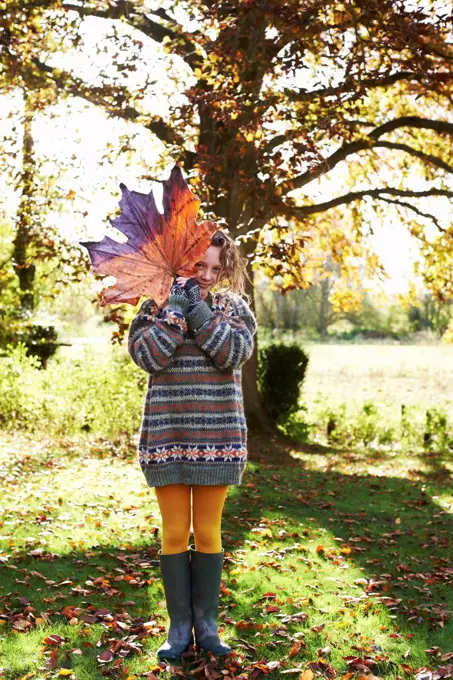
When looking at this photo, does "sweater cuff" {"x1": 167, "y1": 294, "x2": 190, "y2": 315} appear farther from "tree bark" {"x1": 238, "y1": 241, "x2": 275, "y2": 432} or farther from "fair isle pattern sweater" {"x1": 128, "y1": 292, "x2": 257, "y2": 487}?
"tree bark" {"x1": 238, "y1": 241, "x2": 275, "y2": 432}

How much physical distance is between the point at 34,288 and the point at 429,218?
784cm

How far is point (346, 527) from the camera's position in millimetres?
6129

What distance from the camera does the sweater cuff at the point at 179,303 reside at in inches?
118

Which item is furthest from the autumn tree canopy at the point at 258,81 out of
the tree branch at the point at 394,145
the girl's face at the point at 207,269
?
the girl's face at the point at 207,269

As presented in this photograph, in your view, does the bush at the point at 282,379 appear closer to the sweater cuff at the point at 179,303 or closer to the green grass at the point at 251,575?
the green grass at the point at 251,575

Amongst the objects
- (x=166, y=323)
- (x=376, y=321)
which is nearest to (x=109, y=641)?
(x=166, y=323)

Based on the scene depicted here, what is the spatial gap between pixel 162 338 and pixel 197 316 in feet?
0.59

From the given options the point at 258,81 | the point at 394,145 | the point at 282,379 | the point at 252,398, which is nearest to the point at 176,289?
the point at 258,81

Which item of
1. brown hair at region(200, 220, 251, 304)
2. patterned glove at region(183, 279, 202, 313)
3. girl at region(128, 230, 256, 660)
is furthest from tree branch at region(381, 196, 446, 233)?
patterned glove at region(183, 279, 202, 313)

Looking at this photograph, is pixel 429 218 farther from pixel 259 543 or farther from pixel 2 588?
pixel 2 588

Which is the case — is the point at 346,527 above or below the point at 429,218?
below

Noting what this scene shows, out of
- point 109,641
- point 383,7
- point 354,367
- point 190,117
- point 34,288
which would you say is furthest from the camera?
point 354,367

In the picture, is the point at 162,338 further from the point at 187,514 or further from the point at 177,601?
the point at 177,601

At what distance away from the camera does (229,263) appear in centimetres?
319
